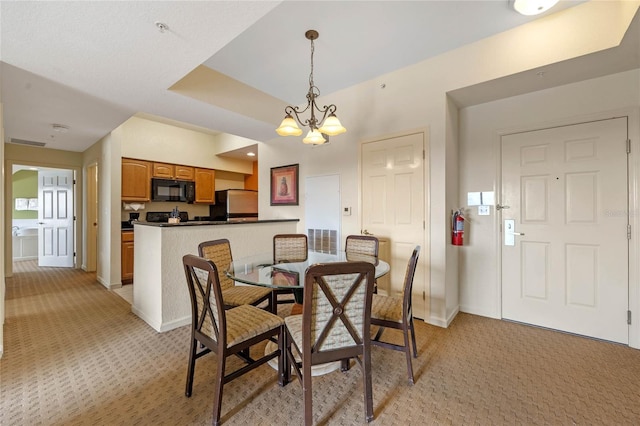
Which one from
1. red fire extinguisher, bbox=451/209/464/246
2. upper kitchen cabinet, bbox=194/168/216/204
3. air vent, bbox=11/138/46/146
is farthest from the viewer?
upper kitchen cabinet, bbox=194/168/216/204

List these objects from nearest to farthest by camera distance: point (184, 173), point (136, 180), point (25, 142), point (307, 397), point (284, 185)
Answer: point (307, 397)
point (284, 185)
point (25, 142)
point (136, 180)
point (184, 173)

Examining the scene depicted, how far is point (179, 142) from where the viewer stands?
5.38m

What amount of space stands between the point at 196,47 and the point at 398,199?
2.38 m

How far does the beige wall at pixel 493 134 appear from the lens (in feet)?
8.17

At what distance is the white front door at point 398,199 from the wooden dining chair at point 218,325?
1.78 metres

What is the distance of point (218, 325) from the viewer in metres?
1.54

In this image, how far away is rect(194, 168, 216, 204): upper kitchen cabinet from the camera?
5699mm

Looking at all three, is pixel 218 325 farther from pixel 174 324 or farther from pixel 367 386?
pixel 174 324

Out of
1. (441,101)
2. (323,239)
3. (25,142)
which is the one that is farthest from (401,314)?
(25,142)

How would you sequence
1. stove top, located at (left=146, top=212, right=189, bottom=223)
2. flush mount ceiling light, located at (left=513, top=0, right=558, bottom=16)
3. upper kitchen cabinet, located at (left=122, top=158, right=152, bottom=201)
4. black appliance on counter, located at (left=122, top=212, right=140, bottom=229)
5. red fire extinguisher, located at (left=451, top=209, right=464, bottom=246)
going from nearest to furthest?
flush mount ceiling light, located at (left=513, top=0, right=558, bottom=16), red fire extinguisher, located at (left=451, top=209, right=464, bottom=246), upper kitchen cabinet, located at (left=122, top=158, right=152, bottom=201), black appliance on counter, located at (left=122, top=212, right=140, bottom=229), stove top, located at (left=146, top=212, right=189, bottom=223)

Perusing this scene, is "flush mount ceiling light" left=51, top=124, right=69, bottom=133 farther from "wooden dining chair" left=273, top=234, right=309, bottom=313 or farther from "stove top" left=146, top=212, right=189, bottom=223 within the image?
"wooden dining chair" left=273, top=234, right=309, bottom=313

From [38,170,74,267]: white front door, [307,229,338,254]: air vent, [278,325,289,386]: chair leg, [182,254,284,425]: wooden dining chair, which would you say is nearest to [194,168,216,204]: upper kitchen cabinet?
[38,170,74,267]: white front door

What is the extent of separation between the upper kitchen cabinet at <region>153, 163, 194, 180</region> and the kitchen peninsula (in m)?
2.22

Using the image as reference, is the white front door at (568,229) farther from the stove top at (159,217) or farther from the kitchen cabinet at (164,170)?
the stove top at (159,217)
